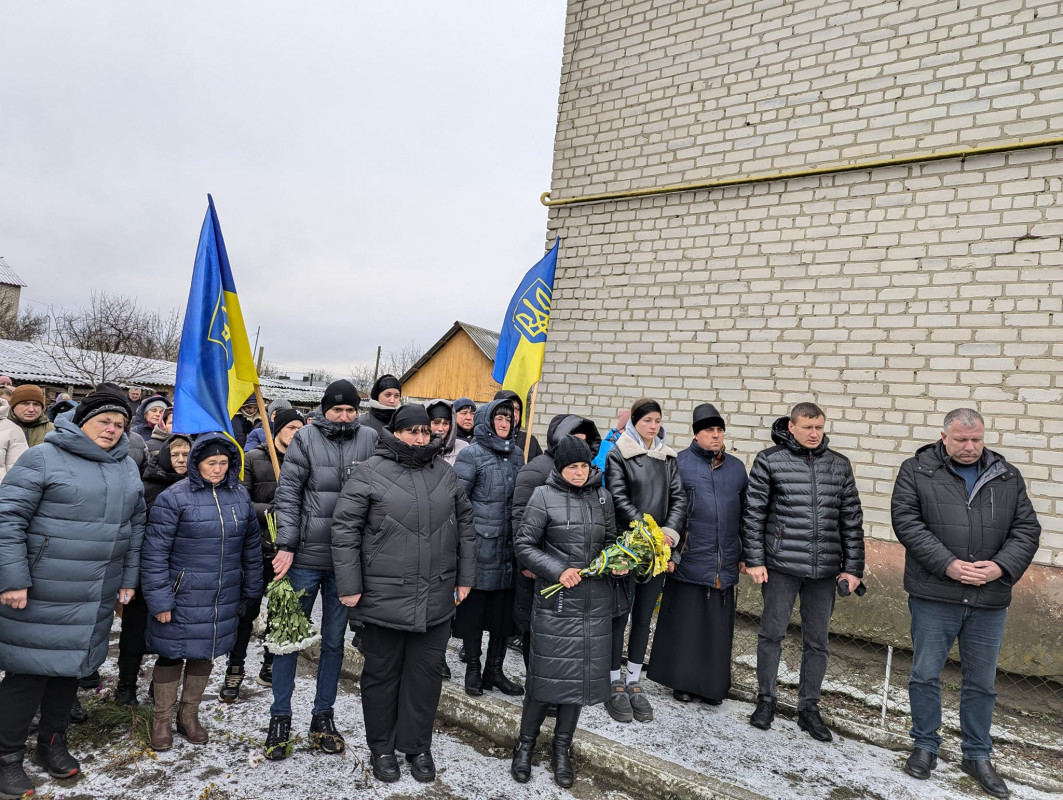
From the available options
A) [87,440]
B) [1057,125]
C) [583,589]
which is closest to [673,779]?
[583,589]

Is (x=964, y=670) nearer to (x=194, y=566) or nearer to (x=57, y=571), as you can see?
(x=194, y=566)

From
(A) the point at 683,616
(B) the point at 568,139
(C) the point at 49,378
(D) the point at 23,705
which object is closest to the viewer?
(D) the point at 23,705

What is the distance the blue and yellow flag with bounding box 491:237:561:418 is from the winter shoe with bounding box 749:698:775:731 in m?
2.72

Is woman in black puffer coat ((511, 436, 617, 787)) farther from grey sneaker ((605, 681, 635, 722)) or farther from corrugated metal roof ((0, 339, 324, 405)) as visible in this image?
corrugated metal roof ((0, 339, 324, 405))

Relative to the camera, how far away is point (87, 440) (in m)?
2.92

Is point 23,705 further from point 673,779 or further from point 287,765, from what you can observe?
point 673,779

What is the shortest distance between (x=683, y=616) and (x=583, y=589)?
1.28 metres

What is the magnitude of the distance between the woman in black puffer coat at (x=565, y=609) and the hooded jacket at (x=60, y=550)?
2051 millimetres

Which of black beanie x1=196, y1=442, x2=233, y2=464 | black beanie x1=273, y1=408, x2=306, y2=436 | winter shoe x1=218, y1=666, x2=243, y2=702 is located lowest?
winter shoe x1=218, y1=666, x2=243, y2=702

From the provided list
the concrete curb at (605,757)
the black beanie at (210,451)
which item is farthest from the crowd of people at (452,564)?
the concrete curb at (605,757)

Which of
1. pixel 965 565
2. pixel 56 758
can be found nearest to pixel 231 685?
pixel 56 758

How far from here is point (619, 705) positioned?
380cm

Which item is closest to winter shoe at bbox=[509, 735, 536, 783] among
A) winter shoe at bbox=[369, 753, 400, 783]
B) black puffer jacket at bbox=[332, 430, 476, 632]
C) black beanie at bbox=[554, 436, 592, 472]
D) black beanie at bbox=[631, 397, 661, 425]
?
winter shoe at bbox=[369, 753, 400, 783]

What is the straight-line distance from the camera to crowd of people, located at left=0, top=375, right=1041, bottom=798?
9.55ft
